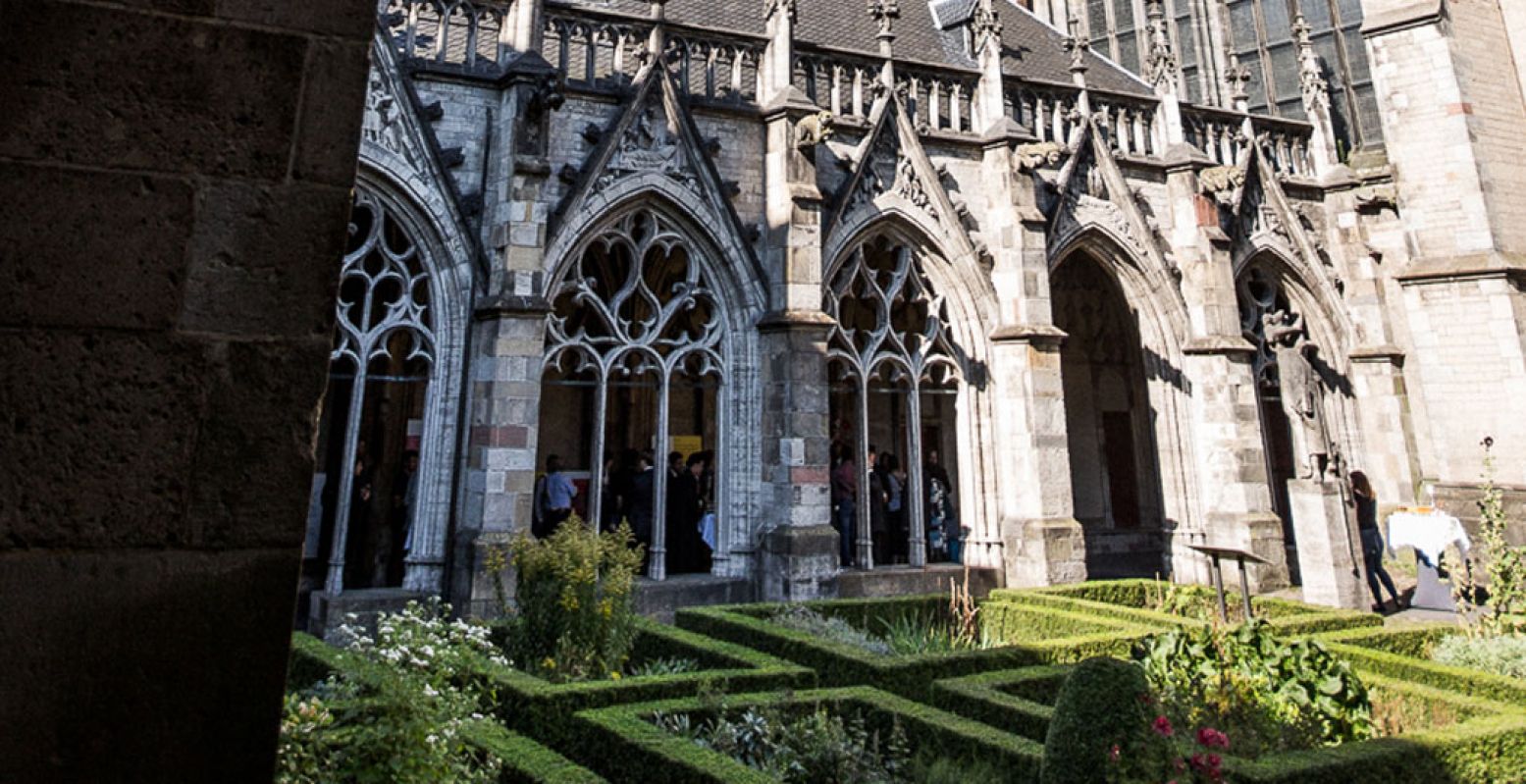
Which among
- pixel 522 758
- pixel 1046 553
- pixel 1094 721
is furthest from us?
pixel 1046 553


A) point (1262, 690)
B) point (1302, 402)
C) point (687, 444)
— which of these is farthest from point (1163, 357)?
point (1262, 690)

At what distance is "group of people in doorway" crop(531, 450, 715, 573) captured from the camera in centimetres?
1005

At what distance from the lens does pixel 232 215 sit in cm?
176

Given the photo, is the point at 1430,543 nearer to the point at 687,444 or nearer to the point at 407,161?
the point at 687,444

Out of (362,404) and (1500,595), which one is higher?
(362,404)

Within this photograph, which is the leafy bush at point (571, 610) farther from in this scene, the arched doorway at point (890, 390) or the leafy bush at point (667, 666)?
the arched doorway at point (890, 390)

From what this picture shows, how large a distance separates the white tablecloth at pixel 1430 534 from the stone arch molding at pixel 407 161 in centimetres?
1066

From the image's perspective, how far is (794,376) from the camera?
10.1m

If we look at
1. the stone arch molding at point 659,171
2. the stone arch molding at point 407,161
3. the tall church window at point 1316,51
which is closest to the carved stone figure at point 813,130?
the stone arch molding at point 659,171

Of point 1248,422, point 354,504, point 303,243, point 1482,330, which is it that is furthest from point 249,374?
point 1482,330

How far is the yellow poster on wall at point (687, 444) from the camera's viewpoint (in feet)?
45.2

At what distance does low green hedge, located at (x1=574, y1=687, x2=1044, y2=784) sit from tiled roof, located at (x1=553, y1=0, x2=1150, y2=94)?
10.2 m

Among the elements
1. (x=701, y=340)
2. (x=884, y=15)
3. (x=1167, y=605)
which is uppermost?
(x=884, y=15)

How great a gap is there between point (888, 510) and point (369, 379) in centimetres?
650
